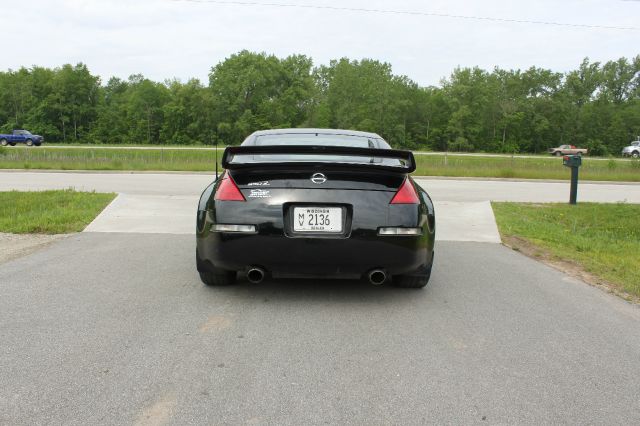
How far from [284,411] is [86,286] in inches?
117

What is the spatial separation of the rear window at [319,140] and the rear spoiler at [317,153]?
809mm

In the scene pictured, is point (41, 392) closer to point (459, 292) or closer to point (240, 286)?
point (240, 286)

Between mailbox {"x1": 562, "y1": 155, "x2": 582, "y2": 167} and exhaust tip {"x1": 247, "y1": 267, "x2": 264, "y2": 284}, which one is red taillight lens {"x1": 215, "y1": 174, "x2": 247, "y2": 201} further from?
mailbox {"x1": 562, "y1": 155, "x2": 582, "y2": 167}

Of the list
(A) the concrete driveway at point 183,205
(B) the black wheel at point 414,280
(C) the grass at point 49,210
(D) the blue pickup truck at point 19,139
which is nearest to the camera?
(B) the black wheel at point 414,280

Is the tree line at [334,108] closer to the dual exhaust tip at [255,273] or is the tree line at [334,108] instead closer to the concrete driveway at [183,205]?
the concrete driveway at [183,205]

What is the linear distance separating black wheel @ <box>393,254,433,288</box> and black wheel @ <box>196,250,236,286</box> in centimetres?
143

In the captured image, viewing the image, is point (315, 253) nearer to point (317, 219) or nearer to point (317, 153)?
point (317, 219)

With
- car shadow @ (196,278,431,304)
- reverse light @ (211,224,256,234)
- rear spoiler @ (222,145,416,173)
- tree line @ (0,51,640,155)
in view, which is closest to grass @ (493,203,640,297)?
car shadow @ (196,278,431,304)

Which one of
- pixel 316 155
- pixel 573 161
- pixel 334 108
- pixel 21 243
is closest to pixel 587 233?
pixel 573 161

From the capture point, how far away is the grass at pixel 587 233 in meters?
6.18

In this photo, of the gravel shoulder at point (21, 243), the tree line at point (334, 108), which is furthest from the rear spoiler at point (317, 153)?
the tree line at point (334, 108)

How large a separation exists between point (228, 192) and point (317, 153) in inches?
29.6

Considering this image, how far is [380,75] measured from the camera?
76.1m

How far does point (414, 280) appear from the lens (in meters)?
4.90
